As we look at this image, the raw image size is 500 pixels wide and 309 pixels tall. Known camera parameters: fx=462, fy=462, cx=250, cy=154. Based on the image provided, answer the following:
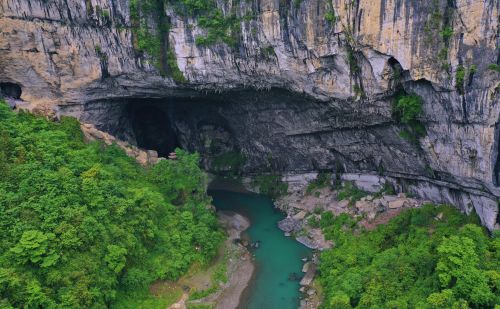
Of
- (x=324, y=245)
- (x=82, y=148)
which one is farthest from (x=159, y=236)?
(x=324, y=245)

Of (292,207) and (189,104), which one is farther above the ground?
(189,104)

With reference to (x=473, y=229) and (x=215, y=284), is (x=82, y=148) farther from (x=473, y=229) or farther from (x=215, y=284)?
(x=473, y=229)

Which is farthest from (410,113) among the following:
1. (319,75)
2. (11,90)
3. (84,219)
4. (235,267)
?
(11,90)

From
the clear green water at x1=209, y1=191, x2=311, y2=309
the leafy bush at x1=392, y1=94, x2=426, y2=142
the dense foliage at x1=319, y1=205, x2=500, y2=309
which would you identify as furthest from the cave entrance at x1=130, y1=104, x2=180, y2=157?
the leafy bush at x1=392, y1=94, x2=426, y2=142

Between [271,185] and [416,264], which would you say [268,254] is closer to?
[271,185]

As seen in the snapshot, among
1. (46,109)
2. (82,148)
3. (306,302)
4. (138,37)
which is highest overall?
(138,37)

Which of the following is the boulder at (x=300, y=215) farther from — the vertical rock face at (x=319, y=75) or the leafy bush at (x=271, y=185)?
the vertical rock face at (x=319, y=75)
